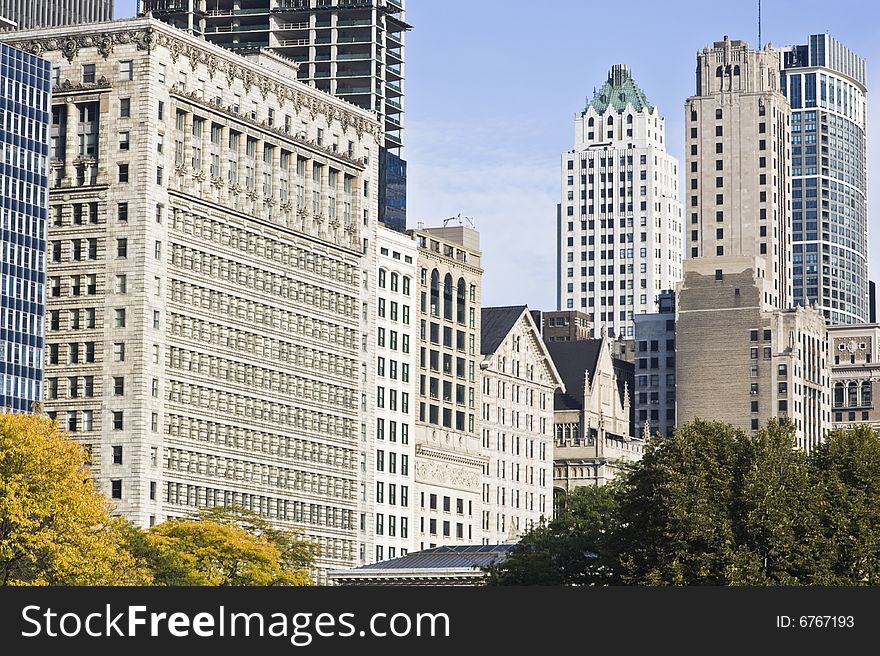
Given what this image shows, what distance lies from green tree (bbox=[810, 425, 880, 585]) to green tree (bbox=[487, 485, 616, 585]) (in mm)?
16535

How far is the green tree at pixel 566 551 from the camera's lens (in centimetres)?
16938

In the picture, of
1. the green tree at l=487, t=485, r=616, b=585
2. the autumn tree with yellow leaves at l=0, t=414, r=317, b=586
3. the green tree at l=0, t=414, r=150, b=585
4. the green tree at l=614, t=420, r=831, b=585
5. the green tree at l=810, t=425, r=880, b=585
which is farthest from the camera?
the green tree at l=487, t=485, r=616, b=585

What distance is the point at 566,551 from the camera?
568ft

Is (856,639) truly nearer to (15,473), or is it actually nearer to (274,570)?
(15,473)

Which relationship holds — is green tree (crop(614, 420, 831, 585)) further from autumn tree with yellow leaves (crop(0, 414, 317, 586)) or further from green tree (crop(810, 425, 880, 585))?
autumn tree with yellow leaves (crop(0, 414, 317, 586))

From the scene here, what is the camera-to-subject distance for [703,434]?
162000 millimetres

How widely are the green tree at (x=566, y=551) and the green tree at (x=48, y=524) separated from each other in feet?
96.4

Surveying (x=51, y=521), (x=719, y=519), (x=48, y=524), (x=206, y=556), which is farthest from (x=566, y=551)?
(x=48, y=524)

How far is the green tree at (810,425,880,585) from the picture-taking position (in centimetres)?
15693

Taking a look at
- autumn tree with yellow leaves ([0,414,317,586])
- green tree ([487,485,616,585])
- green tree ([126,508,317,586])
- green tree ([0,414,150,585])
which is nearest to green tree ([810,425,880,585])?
green tree ([487,485,616,585])

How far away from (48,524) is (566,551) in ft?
135

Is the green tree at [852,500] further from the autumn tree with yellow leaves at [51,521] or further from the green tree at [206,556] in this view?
the autumn tree with yellow leaves at [51,521]

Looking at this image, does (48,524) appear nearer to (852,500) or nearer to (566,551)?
(566,551)

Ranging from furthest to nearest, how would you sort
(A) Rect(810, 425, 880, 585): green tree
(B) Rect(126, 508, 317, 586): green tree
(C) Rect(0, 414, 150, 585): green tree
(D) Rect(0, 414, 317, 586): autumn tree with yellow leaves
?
(B) Rect(126, 508, 317, 586): green tree → (A) Rect(810, 425, 880, 585): green tree → (D) Rect(0, 414, 317, 586): autumn tree with yellow leaves → (C) Rect(0, 414, 150, 585): green tree
